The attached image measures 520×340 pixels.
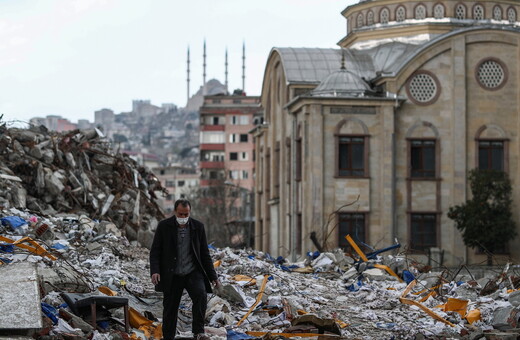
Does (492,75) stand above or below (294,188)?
above

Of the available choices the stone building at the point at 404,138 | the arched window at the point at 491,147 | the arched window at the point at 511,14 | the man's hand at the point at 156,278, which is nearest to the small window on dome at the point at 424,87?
the stone building at the point at 404,138

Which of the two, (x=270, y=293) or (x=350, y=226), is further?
(x=350, y=226)

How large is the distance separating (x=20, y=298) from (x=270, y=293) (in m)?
5.20

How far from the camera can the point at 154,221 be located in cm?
2295

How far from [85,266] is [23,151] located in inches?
277

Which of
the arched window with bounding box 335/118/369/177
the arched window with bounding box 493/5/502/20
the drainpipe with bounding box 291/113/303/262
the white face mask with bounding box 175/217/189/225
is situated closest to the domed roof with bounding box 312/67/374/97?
the arched window with bounding box 335/118/369/177

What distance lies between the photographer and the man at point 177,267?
11242mm

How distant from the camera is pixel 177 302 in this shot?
11.3 m

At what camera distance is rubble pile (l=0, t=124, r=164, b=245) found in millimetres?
20734

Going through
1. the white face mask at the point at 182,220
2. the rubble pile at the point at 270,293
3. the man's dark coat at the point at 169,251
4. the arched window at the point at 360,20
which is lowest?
the rubble pile at the point at 270,293

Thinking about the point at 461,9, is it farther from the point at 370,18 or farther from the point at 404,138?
the point at 404,138

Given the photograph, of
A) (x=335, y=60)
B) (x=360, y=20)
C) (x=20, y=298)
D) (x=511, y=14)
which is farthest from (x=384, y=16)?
(x=20, y=298)

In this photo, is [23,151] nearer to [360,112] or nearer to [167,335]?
[167,335]

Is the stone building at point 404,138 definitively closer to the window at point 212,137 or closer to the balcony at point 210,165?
the balcony at point 210,165
